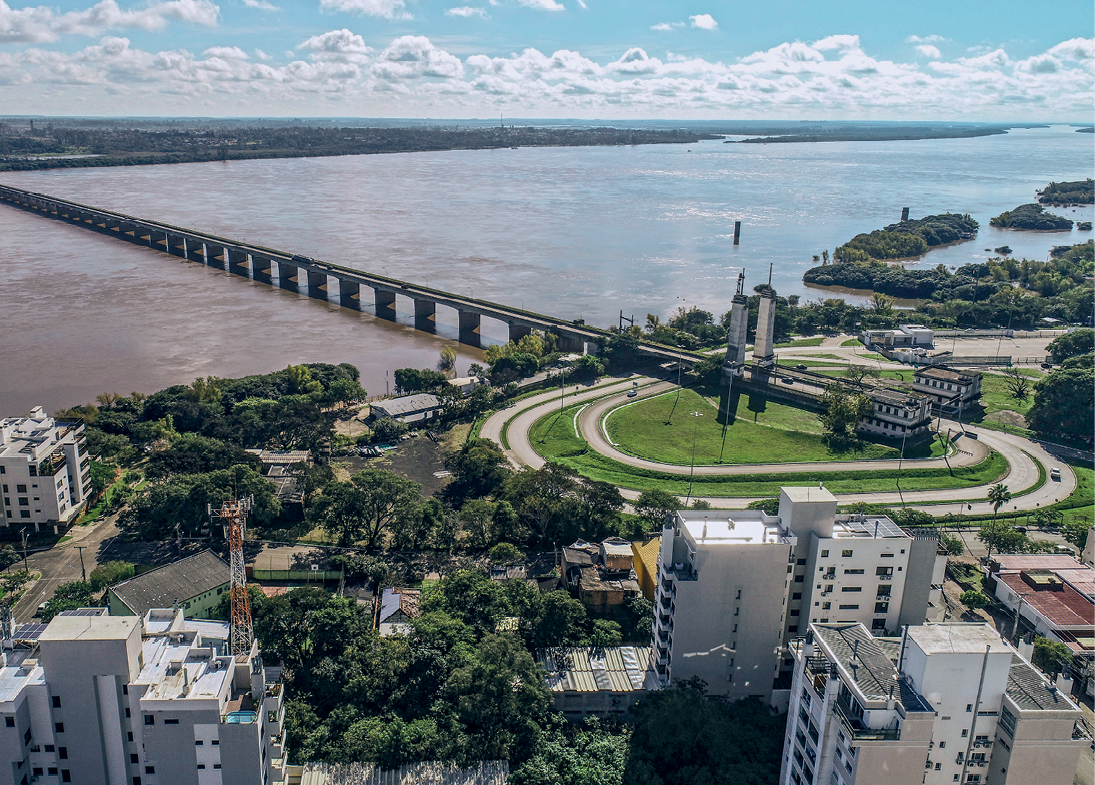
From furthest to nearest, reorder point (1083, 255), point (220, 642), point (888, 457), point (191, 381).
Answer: point (1083, 255)
point (191, 381)
point (888, 457)
point (220, 642)

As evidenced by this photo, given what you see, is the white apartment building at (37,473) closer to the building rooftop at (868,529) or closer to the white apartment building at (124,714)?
the white apartment building at (124,714)

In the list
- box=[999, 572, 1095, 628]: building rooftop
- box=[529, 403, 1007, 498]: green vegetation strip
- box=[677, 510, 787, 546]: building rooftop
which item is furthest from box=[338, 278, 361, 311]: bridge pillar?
box=[999, 572, 1095, 628]: building rooftop

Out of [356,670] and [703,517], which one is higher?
[703,517]

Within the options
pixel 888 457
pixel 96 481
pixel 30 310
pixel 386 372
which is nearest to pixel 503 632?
pixel 96 481

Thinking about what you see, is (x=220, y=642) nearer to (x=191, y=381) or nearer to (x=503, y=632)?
(x=503, y=632)

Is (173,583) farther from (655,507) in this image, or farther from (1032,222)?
(1032,222)

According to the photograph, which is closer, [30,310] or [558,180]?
[30,310]

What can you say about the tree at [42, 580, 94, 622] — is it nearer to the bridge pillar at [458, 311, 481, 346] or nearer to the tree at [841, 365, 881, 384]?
the tree at [841, 365, 881, 384]

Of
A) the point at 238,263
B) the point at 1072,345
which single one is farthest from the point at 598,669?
the point at 238,263
